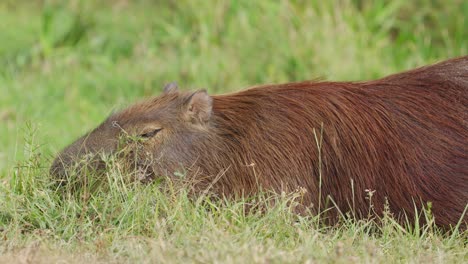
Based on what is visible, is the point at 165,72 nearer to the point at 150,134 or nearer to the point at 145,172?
the point at 150,134

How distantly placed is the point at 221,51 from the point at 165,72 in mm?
509

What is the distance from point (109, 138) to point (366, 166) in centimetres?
119

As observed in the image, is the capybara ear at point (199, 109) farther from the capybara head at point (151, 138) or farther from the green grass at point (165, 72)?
the green grass at point (165, 72)

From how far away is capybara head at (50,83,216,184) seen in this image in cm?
455

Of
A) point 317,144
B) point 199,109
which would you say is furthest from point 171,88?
point 317,144

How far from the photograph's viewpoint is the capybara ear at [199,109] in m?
4.68

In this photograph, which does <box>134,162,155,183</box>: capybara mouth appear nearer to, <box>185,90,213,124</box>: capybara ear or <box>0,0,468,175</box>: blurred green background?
<box>185,90,213,124</box>: capybara ear

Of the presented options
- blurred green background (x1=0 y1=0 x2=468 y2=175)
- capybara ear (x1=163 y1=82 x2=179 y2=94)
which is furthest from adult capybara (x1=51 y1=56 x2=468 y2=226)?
blurred green background (x1=0 y1=0 x2=468 y2=175)

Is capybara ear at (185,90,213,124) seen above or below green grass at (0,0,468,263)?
above

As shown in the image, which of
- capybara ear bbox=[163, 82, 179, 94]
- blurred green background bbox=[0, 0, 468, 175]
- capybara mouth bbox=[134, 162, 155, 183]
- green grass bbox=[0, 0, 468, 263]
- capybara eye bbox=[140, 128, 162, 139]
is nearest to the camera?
green grass bbox=[0, 0, 468, 263]

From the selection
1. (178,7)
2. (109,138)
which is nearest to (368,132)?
(109,138)

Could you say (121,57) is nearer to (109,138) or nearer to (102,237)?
(109,138)

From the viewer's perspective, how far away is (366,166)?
4.62 m

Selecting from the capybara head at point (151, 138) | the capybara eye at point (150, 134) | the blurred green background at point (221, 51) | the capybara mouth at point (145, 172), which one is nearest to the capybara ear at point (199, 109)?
the capybara head at point (151, 138)
